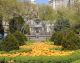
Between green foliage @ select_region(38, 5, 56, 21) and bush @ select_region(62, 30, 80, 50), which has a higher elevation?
bush @ select_region(62, 30, 80, 50)

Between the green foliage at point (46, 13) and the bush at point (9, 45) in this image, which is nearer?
the bush at point (9, 45)

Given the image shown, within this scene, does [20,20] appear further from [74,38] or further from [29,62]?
[29,62]

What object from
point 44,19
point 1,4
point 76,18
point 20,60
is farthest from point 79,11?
point 20,60

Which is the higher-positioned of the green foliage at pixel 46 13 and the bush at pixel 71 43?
the bush at pixel 71 43

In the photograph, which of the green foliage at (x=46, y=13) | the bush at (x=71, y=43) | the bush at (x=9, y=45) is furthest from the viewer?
the green foliage at (x=46, y=13)

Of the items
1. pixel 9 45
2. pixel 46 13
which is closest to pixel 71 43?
pixel 9 45

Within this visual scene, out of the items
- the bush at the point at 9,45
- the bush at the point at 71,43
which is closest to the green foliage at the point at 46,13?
the bush at the point at 71,43

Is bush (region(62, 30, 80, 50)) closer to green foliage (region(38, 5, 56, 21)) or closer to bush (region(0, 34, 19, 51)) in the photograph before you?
bush (region(0, 34, 19, 51))

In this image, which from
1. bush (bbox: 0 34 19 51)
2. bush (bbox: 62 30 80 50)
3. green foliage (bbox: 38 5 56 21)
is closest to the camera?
bush (bbox: 62 30 80 50)

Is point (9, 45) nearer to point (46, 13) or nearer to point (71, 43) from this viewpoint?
point (71, 43)

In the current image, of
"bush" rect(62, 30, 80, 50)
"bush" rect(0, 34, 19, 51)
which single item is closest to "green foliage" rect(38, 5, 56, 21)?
"bush" rect(62, 30, 80, 50)

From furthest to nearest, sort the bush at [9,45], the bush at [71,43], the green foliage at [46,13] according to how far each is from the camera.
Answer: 1. the green foliage at [46,13]
2. the bush at [9,45]
3. the bush at [71,43]

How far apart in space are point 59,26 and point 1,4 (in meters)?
12.0

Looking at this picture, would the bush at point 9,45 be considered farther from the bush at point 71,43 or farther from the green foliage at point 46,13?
the green foliage at point 46,13
